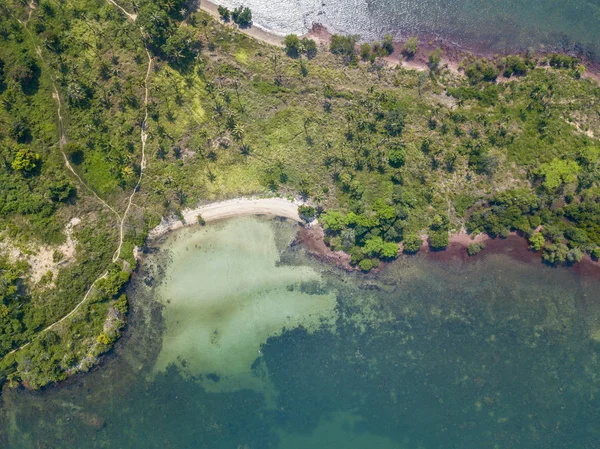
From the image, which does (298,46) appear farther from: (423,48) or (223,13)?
(423,48)

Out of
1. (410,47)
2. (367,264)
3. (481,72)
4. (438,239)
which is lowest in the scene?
(367,264)

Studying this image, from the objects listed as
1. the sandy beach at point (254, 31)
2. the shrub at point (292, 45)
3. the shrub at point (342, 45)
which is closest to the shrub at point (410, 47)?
the shrub at point (342, 45)

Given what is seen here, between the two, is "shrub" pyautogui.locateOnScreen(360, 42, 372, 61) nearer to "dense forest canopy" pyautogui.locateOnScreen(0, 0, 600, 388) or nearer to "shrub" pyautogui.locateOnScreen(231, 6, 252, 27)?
"dense forest canopy" pyautogui.locateOnScreen(0, 0, 600, 388)

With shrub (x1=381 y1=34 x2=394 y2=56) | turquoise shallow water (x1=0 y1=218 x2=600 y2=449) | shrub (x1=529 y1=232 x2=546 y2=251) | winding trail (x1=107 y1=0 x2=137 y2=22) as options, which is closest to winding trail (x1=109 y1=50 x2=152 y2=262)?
winding trail (x1=107 y1=0 x2=137 y2=22)

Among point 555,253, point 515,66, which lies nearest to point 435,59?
point 515,66

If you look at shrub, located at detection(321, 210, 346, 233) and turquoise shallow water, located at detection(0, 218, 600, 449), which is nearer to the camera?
shrub, located at detection(321, 210, 346, 233)

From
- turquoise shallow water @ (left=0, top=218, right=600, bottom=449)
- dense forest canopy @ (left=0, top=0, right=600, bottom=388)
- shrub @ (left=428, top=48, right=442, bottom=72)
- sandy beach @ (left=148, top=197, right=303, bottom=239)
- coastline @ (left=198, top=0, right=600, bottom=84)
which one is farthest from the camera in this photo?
shrub @ (left=428, top=48, right=442, bottom=72)
